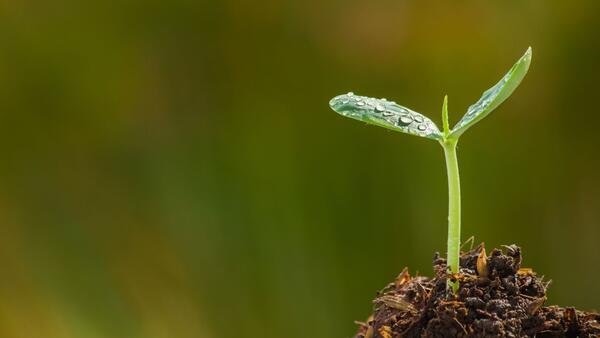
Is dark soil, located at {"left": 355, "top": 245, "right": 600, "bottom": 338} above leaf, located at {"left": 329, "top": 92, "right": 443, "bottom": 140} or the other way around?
the other way around

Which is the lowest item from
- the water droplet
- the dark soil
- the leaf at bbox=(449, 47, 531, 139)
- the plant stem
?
the dark soil

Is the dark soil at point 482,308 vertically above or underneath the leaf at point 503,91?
underneath

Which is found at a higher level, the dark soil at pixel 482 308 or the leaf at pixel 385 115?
the leaf at pixel 385 115

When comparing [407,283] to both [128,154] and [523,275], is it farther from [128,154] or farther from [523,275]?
[128,154]

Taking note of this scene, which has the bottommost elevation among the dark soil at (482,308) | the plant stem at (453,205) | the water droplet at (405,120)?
the dark soil at (482,308)

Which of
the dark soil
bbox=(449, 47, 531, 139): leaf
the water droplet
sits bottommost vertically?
the dark soil
